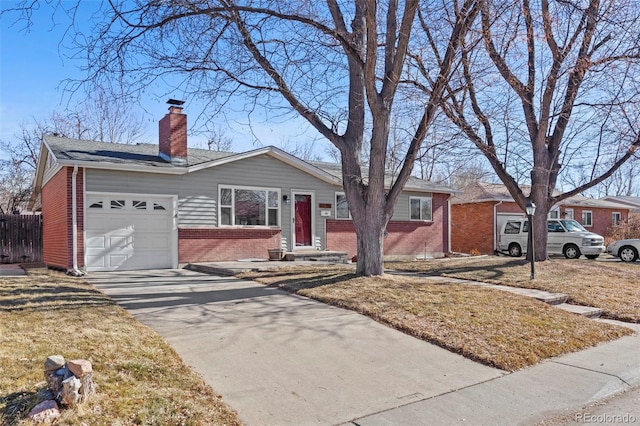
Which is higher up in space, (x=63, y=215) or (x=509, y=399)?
(x=63, y=215)

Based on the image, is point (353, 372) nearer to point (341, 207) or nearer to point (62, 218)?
point (62, 218)

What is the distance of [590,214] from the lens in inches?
1223

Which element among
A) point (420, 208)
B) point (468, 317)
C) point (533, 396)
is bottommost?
point (533, 396)

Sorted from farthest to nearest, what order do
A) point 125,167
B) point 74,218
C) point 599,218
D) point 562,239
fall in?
point 599,218, point 562,239, point 125,167, point 74,218

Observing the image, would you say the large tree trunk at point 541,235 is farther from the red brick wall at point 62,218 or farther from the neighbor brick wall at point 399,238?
the red brick wall at point 62,218

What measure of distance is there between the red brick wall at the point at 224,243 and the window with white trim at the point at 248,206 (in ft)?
1.05

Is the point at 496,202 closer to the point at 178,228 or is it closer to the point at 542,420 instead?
the point at 178,228

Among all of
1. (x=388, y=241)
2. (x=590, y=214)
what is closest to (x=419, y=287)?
(x=388, y=241)

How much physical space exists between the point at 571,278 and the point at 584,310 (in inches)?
128

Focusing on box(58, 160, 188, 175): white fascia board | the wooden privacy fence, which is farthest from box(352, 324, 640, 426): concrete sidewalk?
the wooden privacy fence

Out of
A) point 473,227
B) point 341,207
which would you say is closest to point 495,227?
point 473,227

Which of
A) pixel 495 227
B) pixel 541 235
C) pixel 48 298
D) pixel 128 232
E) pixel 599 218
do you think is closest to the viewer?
pixel 48 298

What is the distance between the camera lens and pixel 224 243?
14.7 metres

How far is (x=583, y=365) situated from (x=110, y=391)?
204 inches
